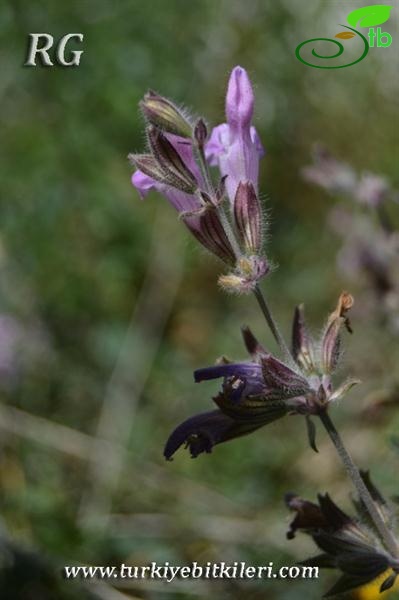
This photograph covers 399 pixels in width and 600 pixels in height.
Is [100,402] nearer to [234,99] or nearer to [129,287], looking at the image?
[129,287]

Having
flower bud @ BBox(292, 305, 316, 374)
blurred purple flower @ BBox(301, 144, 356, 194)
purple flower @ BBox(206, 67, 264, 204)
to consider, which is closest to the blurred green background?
blurred purple flower @ BBox(301, 144, 356, 194)

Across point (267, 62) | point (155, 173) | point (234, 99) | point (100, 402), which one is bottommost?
point (155, 173)

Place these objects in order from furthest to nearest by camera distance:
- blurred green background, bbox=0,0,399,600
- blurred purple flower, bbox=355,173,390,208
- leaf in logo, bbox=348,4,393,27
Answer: leaf in logo, bbox=348,4,393,27, blurred green background, bbox=0,0,399,600, blurred purple flower, bbox=355,173,390,208

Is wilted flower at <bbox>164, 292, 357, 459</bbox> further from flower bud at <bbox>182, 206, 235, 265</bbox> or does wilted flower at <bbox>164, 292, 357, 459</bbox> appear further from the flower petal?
flower bud at <bbox>182, 206, 235, 265</bbox>

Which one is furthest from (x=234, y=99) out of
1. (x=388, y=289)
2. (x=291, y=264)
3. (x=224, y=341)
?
(x=291, y=264)

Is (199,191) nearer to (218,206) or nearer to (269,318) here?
(218,206)

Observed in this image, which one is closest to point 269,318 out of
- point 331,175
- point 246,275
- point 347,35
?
point 246,275
